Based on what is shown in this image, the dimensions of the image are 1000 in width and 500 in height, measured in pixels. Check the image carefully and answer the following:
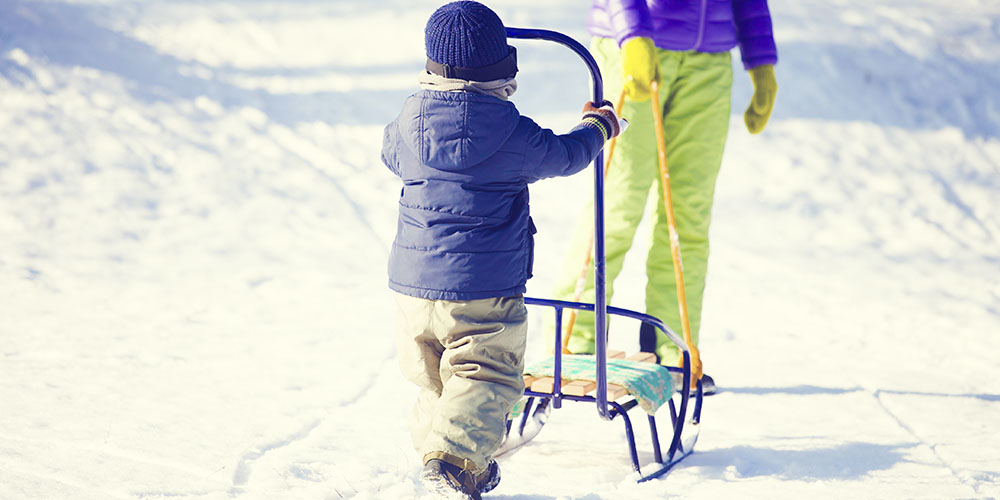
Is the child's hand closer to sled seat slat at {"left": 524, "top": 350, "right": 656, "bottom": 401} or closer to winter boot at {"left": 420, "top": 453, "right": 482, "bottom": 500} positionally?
sled seat slat at {"left": 524, "top": 350, "right": 656, "bottom": 401}

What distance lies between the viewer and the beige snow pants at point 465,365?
2.68m

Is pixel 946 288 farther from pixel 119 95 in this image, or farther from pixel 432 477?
pixel 119 95

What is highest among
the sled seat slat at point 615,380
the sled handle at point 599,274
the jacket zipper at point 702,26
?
the jacket zipper at point 702,26

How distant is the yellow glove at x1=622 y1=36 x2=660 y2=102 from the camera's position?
12.3ft

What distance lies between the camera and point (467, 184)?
2652mm

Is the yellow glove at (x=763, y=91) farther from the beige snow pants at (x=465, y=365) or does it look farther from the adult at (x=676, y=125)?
the beige snow pants at (x=465, y=365)

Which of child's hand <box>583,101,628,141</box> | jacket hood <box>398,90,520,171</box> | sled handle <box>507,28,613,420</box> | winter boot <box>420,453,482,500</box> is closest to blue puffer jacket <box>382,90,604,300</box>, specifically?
jacket hood <box>398,90,520,171</box>

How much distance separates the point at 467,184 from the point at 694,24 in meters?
1.72

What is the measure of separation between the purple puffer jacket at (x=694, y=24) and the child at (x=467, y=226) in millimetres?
1166

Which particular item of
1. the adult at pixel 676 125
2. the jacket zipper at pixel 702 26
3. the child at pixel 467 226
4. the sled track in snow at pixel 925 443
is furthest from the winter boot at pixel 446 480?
the jacket zipper at pixel 702 26

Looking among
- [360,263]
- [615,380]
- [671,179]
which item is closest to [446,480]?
[615,380]

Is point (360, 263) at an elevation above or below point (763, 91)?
below

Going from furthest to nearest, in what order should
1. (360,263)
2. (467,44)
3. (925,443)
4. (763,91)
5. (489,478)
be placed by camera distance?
(360,263), (763,91), (925,443), (489,478), (467,44)

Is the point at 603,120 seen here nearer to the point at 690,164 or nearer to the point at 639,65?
the point at 639,65
